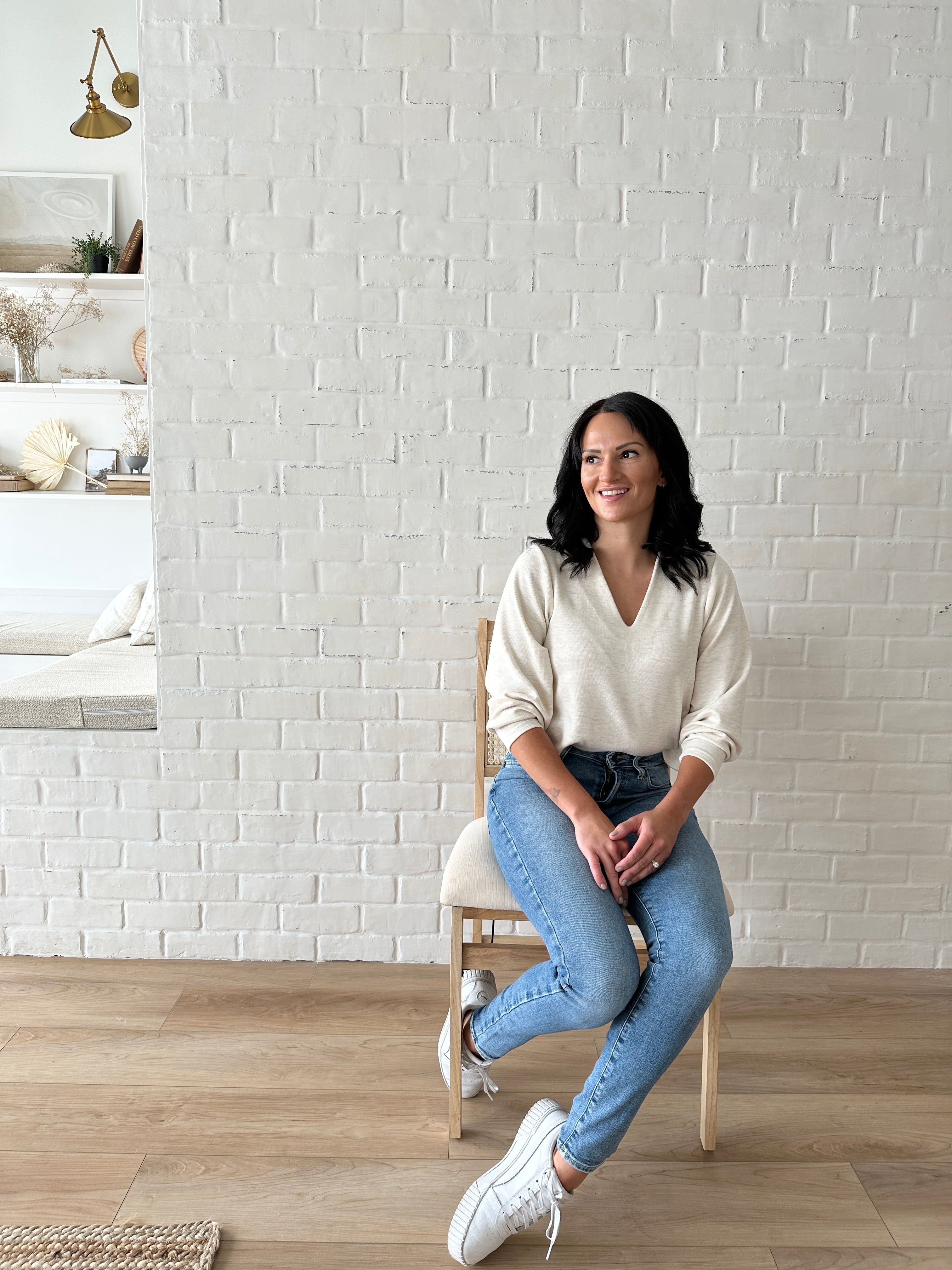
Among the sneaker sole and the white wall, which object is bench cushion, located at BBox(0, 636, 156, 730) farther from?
the white wall

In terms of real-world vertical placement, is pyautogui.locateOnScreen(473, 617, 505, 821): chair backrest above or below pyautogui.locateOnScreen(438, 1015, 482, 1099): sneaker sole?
above

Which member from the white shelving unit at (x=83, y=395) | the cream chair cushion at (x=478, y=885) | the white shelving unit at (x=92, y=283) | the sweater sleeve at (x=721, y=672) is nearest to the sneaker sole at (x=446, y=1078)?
the cream chair cushion at (x=478, y=885)

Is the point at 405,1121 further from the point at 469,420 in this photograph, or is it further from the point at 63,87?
the point at 63,87

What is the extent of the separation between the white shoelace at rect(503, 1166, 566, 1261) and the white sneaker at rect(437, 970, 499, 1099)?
0.28 m

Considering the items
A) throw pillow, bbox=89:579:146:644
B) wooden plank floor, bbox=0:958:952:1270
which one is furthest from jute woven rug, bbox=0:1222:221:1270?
throw pillow, bbox=89:579:146:644

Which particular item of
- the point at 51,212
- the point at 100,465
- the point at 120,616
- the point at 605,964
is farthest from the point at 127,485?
the point at 605,964

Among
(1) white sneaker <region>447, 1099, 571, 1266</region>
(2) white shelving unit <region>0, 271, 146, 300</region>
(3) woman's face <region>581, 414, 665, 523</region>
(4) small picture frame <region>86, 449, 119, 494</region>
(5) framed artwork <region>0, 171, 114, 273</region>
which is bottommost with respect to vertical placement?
(1) white sneaker <region>447, 1099, 571, 1266</region>

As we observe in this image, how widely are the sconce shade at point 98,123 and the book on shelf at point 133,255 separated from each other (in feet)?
0.85

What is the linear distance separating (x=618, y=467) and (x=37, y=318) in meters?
2.34

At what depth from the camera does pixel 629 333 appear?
6.31ft

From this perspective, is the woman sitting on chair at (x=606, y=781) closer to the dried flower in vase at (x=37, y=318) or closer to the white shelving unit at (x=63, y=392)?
the white shelving unit at (x=63, y=392)

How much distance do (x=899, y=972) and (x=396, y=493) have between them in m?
1.56

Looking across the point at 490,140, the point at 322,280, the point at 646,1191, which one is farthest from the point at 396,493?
the point at 646,1191

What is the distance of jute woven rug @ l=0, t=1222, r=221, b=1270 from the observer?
1249 mm
